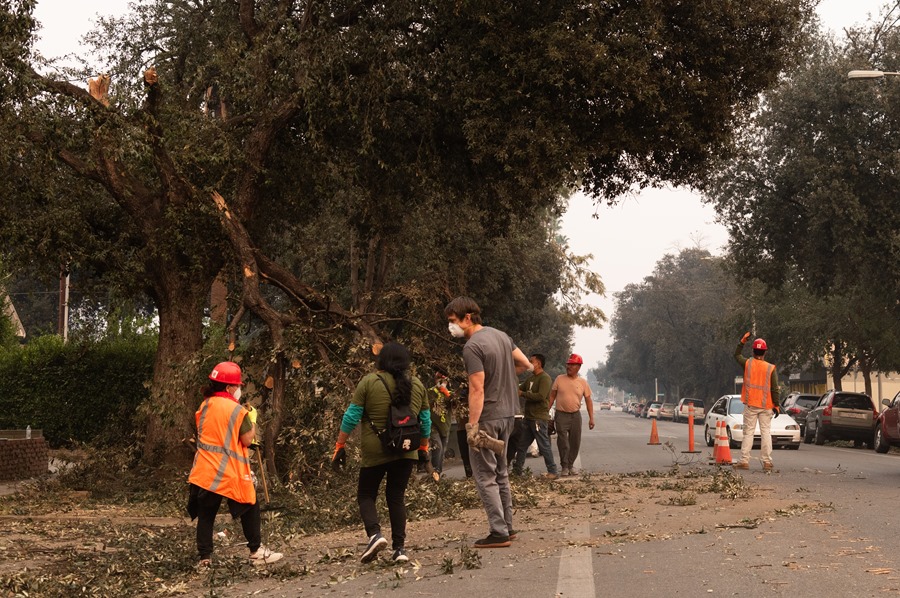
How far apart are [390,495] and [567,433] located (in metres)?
8.79

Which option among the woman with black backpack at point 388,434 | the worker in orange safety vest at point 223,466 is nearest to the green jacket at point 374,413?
the woman with black backpack at point 388,434

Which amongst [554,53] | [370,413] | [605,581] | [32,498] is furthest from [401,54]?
[605,581]

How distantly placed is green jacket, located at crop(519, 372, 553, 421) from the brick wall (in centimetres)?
840

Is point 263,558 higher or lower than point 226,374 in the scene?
lower

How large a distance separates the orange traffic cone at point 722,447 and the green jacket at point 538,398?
3854 mm

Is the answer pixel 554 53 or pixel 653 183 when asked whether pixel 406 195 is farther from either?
pixel 554 53

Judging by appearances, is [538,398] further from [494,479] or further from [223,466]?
[223,466]

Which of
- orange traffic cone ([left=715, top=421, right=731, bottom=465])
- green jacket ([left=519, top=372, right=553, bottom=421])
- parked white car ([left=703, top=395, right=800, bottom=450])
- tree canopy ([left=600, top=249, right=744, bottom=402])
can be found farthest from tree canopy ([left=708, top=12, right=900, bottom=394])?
tree canopy ([left=600, top=249, right=744, bottom=402])

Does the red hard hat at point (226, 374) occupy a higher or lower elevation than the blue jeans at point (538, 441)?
higher

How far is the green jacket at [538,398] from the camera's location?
1650cm

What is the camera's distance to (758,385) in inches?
646

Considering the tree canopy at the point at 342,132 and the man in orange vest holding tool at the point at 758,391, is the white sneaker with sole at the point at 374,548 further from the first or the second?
the man in orange vest holding tool at the point at 758,391

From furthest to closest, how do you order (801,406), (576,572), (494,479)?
(801,406), (494,479), (576,572)

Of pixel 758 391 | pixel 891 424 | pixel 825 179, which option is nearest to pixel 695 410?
pixel 825 179
